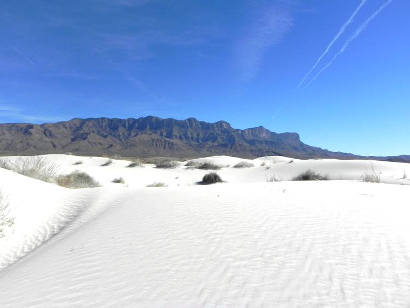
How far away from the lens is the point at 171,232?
3.74 meters

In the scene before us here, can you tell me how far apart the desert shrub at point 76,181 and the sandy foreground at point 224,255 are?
6467 mm

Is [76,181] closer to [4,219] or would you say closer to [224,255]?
[4,219]

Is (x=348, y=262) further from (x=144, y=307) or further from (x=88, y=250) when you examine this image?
(x=88, y=250)

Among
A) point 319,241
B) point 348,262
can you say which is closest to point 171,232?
point 319,241

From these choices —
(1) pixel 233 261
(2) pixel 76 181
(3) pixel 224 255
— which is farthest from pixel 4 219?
(2) pixel 76 181

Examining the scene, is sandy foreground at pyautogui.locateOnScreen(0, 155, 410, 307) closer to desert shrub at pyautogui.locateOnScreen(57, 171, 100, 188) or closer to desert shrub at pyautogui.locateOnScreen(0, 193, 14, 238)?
desert shrub at pyautogui.locateOnScreen(0, 193, 14, 238)

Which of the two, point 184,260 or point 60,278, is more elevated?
point 184,260

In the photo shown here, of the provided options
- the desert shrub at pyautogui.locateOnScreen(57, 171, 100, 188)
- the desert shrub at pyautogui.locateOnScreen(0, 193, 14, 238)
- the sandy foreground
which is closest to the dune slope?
the sandy foreground

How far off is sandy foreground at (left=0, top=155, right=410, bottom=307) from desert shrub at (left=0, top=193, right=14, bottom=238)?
7cm

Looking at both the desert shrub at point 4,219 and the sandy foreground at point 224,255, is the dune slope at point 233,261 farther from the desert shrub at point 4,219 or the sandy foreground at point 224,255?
the desert shrub at point 4,219

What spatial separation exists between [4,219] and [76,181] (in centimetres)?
784

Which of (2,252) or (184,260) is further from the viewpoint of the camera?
(2,252)

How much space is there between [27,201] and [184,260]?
17.0 feet

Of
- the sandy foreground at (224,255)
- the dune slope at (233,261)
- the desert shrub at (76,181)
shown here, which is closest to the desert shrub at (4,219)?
the sandy foreground at (224,255)
